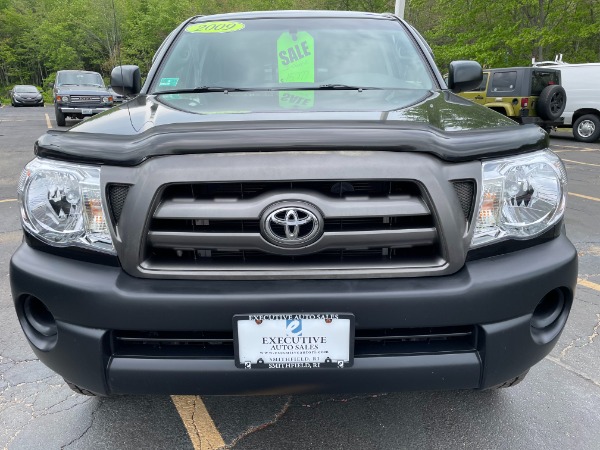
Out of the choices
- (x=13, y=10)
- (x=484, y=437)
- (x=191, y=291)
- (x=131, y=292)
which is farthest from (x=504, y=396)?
(x=13, y=10)

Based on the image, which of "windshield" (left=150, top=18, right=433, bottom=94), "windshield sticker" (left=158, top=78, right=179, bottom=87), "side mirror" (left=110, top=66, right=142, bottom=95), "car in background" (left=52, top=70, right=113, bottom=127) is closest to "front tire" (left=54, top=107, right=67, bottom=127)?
"car in background" (left=52, top=70, right=113, bottom=127)

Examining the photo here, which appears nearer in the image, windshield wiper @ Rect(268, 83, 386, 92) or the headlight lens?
the headlight lens

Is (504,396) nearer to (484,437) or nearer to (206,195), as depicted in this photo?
(484,437)

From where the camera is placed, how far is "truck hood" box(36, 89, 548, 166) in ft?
5.07

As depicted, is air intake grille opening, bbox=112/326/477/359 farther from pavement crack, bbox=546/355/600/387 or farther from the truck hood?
pavement crack, bbox=546/355/600/387

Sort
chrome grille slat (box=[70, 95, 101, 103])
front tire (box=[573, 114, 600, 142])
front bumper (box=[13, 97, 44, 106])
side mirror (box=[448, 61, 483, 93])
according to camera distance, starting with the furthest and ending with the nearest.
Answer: front bumper (box=[13, 97, 44, 106]), chrome grille slat (box=[70, 95, 101, 103]), front tire (box=[573, 114, 600, 142]), side mirror (box=[448, 61, 483, 93])

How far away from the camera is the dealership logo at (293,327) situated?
1.54m

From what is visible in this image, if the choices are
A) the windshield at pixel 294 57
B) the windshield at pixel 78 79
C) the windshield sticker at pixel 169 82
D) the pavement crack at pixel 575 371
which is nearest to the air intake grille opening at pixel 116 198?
the windshield at pixel 294 57

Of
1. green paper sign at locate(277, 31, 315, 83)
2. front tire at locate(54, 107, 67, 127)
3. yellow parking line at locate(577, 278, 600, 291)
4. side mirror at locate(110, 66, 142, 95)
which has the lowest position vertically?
front tire at locate(54, 107, 67, 127)

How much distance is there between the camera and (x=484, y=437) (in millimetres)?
2088

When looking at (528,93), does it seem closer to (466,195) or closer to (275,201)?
(466,195)

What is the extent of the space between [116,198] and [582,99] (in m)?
14.1

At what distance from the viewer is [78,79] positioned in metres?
17.0

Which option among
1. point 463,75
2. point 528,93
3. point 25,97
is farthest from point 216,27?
point 25,97
